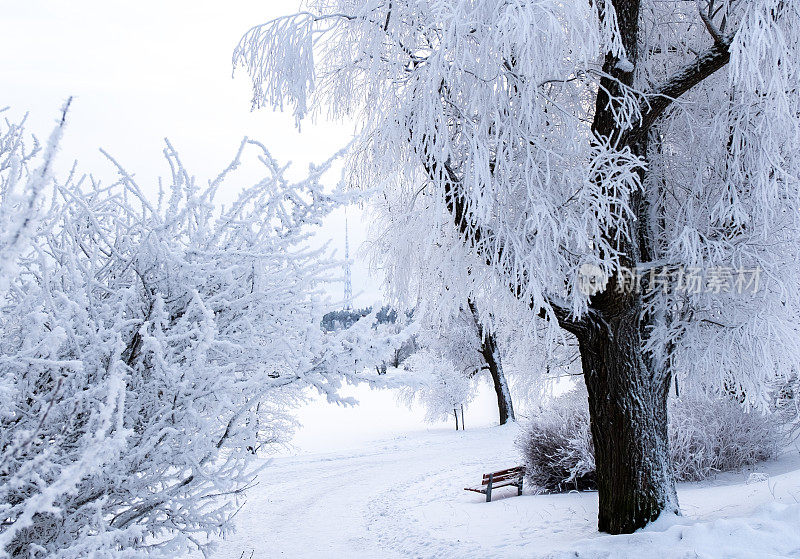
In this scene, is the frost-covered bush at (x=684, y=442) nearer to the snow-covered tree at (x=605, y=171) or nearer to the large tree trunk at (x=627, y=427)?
the large tree trunk at (x=627, y=427)

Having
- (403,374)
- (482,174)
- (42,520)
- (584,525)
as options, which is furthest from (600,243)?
(42,520)

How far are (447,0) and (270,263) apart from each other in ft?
10.2

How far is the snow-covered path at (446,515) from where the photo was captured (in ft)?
17.7

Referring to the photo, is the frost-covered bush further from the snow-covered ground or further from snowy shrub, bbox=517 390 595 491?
the snow-covered ground

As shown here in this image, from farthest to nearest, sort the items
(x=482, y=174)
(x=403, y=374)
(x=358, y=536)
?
(x=358, y=536)
(x=482, y=174)
(x=403, y=374)

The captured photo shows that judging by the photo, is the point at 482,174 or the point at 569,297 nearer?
the point at 482,174

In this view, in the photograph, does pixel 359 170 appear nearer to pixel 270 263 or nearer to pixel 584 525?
pixel 270 263

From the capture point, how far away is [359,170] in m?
6.73

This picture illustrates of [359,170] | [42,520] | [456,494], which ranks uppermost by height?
[359,170]

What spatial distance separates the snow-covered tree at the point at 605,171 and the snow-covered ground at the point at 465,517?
32.0 inches

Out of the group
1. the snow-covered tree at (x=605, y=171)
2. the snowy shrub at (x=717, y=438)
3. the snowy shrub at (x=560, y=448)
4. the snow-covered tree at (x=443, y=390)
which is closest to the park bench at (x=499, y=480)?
the snowy shrub at (x=560, y=448)

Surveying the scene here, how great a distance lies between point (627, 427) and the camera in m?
5.94

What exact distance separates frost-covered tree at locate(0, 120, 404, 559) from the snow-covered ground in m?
3.70

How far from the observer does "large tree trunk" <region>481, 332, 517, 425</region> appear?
22844 millimetres
